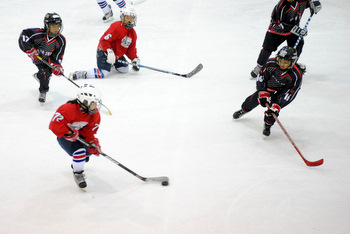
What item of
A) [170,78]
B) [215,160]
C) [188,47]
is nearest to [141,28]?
[188,47]

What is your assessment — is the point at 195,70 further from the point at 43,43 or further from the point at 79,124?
the point at 79,124

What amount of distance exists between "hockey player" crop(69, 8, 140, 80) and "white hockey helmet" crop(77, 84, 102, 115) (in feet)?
6.11

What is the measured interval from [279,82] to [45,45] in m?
2.22

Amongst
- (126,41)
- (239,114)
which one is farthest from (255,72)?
(126,41)

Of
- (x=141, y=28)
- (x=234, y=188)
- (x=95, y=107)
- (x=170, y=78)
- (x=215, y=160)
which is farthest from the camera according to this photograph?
(x=141, y=28)

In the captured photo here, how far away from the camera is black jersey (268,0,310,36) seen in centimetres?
415

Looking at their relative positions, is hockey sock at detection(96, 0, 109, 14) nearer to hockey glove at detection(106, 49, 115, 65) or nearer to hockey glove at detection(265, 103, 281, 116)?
hockey glove at detection(106, 49, 115, 65)

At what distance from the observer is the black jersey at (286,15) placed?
13.6 feet

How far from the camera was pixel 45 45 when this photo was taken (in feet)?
12.3

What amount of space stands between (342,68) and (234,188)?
2.93 meters

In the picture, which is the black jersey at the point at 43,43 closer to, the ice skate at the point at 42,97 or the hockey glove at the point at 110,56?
the ice skate at the point at 42,97

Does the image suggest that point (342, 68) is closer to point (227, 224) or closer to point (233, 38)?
point (233, 38)

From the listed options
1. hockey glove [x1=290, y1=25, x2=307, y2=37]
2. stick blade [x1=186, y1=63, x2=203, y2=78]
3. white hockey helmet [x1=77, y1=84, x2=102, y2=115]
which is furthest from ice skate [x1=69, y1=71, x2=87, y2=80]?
hockey glove [x1=290, y1=25, x2=307, y2=37]

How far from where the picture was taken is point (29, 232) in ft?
7.51
